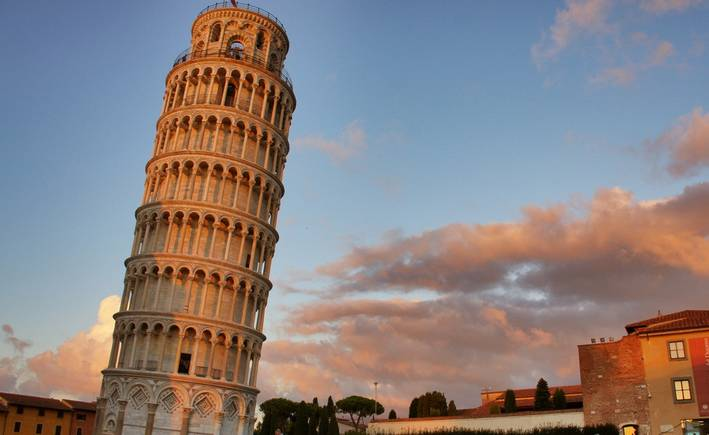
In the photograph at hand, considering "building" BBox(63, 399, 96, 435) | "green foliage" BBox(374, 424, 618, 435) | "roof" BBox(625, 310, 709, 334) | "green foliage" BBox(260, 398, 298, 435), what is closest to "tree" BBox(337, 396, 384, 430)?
"green foliage" BBox(260, 398, 298, 435)

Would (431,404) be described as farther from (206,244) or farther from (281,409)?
(206,244)

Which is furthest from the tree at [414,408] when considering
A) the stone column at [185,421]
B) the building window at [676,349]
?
the stone column at [185,421]

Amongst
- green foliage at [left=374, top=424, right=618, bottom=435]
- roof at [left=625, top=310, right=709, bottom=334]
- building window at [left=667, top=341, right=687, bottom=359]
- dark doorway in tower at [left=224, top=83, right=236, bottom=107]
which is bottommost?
green foliage at [left=374, top=424, right=618, bottom=435]

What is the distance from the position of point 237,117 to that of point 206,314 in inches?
590

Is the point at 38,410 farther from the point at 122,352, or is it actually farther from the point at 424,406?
the point at 424,406

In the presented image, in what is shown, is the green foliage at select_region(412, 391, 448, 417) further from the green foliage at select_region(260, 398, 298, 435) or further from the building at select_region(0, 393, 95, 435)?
the building at select_region(0, 393, 95, 435)

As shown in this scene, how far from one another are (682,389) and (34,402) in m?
69.4

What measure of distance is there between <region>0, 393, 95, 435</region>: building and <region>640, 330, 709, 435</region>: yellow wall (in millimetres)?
66453

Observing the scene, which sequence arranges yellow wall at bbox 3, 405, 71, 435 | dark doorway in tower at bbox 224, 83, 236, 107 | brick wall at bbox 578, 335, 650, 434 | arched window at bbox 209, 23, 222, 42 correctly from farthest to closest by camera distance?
yellow wall at bbox 3, 405, 71, 435 < arched window at bbox 209, 23, 222, 42 < dark doorway in tower at bbox 224, 83, 236, 107 < brick wall at bbox 578, 335, 650, 434

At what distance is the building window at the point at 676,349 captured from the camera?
39594 mm

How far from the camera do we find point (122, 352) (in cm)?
4159

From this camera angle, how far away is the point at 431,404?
7781 cm

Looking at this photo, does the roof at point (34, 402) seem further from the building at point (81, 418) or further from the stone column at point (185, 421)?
the stone column at point (185, 421)

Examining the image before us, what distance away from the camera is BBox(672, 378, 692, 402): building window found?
127 feet
